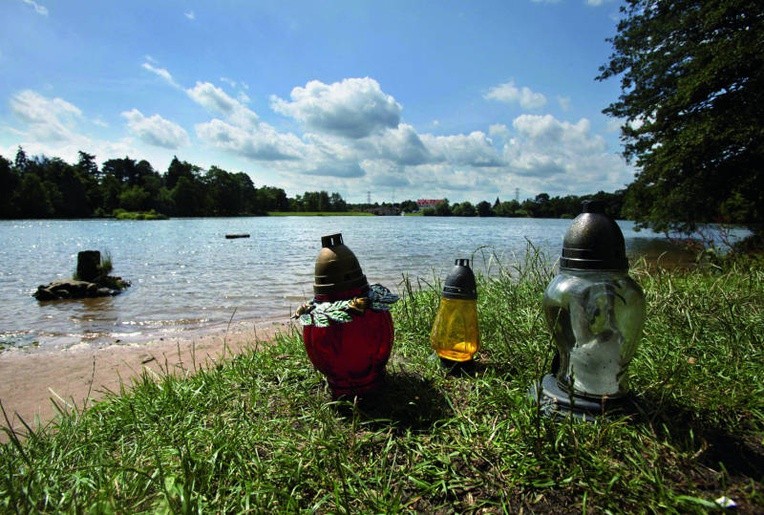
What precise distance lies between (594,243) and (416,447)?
1160 millimetres

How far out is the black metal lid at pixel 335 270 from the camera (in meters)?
1.99

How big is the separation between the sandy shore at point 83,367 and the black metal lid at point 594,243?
283 centimetres

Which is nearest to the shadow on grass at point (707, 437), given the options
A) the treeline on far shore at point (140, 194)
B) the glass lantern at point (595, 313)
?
the glass lantern at point (595, 313)

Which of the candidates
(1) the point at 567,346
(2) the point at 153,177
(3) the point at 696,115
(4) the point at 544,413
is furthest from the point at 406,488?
(2) the point at 153,177

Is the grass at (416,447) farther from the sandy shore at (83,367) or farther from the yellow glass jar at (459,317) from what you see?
the sandy shore at (83,367)

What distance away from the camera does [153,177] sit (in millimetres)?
102188

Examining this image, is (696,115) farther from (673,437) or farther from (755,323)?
(673,437)

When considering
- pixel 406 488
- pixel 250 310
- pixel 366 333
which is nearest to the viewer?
pixel 406 488

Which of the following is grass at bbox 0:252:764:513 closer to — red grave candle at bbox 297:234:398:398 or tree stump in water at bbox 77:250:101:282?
red grave candle at bbox 297:234:398:398

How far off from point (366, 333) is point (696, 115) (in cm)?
1402

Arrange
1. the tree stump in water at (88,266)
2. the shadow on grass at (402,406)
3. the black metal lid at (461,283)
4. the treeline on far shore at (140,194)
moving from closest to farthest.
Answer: the shadow on grass at (402,406)
the black metal lid at (461,283)
the tree stump in water at (88,266)
the treeline on far shore at (140,194)

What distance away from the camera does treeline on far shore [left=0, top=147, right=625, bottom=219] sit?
2788 inches

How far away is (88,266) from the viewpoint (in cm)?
1123

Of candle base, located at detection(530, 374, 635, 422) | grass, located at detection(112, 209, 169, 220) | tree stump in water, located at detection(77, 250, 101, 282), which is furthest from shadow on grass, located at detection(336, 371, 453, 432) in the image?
grass, located at detection(112, 209, 169, 220)
